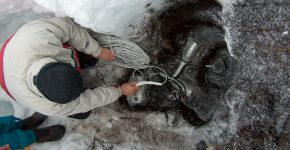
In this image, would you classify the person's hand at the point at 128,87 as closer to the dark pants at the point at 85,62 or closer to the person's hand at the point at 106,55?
the person's hand at the point at 106,55

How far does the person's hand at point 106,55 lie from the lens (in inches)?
92.8

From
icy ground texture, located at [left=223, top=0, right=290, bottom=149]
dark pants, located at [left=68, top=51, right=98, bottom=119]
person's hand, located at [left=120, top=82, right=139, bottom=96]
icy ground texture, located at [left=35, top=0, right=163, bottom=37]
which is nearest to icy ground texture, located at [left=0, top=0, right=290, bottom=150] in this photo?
icy ground texture, located at [left=223, top=0, right=290, bottom=149]

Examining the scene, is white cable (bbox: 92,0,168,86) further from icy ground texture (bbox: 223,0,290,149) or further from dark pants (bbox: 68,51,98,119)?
icy ground texture (bbox: 223,0,290,149)

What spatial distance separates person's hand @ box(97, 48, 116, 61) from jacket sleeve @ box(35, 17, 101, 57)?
A: 0.22 ft

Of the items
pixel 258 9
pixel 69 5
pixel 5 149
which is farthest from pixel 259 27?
pixel 5 149

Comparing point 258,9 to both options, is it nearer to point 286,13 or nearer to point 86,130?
point 286,13

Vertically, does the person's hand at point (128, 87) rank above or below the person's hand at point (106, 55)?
below

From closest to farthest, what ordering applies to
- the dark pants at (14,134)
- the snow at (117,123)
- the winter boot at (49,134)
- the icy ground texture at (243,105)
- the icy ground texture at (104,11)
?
1. the icy ground texture at (104,11)
2. the icy ground texture at (243,105)
3. the dark pants at (14,134)
4. the snow at (117,123)
5. the winter boot at (49,134)

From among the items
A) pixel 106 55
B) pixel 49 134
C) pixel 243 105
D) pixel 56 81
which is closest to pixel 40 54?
pixel 56 81

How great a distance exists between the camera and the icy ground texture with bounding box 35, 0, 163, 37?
2.00 m

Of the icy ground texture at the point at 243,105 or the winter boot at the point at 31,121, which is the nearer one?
the icy ground texture at the point at 243,105

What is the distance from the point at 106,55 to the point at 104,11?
0.41 meters

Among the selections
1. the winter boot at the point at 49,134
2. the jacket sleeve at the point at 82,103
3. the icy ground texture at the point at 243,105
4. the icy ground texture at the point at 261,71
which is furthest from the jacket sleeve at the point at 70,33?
the icy ground texture at the point at 261,71

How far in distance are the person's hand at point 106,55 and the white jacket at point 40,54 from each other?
271 mm
